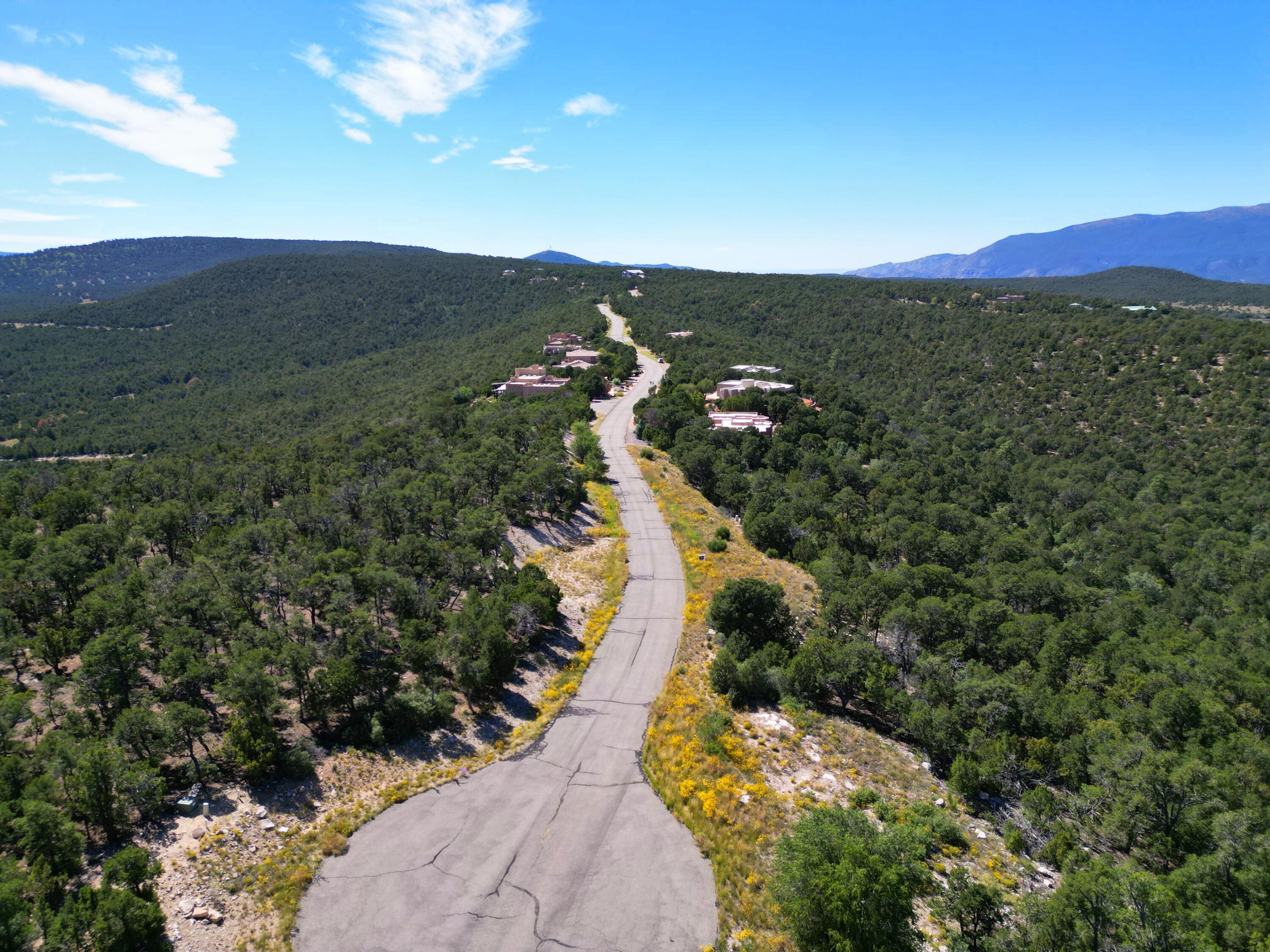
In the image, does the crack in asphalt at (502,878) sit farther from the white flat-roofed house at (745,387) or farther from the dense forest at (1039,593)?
the white flat-roofed house at (745,387)

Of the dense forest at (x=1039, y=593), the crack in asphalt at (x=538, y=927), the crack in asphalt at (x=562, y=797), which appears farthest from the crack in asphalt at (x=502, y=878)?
the dense forest at (x=1039, y=593)

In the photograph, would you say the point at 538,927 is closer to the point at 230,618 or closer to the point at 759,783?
the point at 759,783

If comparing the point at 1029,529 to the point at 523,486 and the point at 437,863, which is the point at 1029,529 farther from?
the point at 437,863

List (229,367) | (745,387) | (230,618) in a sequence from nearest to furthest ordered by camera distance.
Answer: (230,618) < (745,387) < (229,367)

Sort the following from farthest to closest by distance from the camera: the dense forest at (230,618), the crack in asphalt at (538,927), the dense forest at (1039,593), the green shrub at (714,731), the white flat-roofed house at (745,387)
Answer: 1. the white flat-roofed house at (745,387)
2. the green shrub at (714,731)
3. the dense forest at (230,618)
4. the dense forest at (1039,593)
5. the crack in asphalt at (538,927)

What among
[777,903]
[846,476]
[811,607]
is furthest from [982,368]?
[777,903]

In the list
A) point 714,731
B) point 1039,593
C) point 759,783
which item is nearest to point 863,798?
point 759,783
